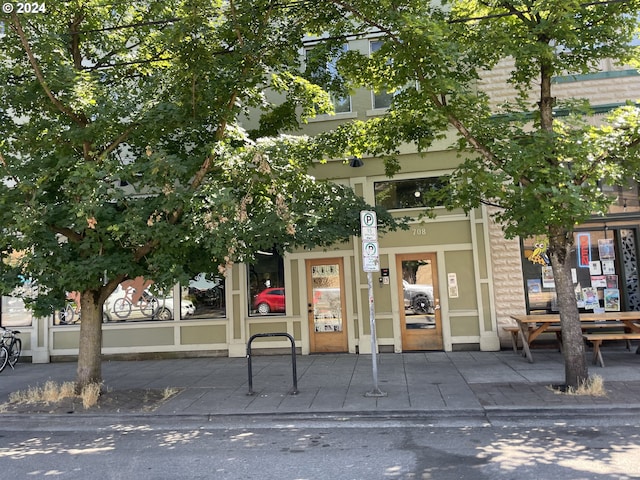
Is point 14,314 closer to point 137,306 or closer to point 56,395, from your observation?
point 137,306

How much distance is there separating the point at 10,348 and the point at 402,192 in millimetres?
9798

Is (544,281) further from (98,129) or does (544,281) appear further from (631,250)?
(98,129)

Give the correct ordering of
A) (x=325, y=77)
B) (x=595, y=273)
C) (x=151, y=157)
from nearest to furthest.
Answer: (x=151, y=157) → (x=325, y=77) → (x=595, y=273)

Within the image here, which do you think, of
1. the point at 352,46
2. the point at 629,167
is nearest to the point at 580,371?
the point at 629,167

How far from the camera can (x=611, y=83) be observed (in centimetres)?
1114

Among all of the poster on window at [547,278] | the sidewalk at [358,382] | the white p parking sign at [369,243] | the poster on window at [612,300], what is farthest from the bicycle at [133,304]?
the poster on window at [612,300]

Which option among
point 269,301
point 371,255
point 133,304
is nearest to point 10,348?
point 133,304

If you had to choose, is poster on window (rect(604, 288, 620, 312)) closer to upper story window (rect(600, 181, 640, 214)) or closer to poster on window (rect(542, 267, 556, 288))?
poster on window (rect(542, 267, 556, 288))

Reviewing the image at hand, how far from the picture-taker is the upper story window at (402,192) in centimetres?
1159

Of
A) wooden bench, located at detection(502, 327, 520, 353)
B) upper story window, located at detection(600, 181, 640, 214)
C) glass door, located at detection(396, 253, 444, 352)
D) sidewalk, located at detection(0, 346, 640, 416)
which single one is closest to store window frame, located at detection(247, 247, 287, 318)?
sidewalk, located at detection(0, 346, 640, 416)

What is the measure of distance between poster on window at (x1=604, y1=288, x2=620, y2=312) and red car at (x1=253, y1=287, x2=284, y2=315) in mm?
7415

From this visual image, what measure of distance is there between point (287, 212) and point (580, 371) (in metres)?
4.85

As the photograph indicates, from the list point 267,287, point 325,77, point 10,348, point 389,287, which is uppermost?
point 325,77

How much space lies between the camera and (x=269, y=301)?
11.9 metres
